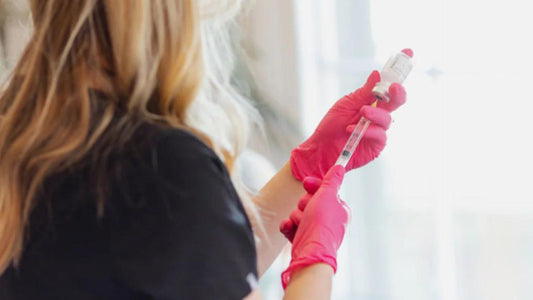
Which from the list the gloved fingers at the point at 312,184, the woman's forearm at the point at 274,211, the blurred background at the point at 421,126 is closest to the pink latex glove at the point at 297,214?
the gloved fingers at the point at 312,184

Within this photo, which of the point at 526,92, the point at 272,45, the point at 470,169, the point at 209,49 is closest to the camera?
the point at 209,49

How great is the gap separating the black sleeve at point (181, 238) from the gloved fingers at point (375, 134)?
14.5 inches

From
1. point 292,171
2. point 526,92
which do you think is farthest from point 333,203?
point 526,92

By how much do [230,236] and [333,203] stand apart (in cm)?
25

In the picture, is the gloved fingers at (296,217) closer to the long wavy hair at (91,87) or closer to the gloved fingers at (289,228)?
the gloved fingers at (289,228)

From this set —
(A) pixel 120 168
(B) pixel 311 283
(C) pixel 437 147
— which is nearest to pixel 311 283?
(B) pixel 311 283

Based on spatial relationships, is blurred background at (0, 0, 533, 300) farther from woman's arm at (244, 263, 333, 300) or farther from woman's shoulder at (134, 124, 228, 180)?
woman's shoulder at (134, 124, 228, 180)

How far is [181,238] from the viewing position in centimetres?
71

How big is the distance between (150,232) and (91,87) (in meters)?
0.18

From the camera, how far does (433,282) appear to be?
178 centimetres

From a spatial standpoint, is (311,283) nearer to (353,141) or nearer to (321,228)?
(321,228)

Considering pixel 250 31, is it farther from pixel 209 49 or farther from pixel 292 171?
pixel 209 49

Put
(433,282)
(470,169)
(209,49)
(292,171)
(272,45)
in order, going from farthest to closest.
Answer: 1. (272,45)
2. (433,282)
3. (470,169)
4. (292,171)
5. (209,49)

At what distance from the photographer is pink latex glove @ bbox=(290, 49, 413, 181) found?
104 cm
